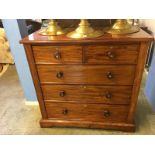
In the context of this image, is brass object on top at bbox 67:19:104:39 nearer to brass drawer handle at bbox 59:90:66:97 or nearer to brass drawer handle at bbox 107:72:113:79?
brass drawer handle at bbox 107:72:113:79

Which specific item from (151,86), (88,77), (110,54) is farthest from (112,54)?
(151,86)

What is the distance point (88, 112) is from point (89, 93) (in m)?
0.21

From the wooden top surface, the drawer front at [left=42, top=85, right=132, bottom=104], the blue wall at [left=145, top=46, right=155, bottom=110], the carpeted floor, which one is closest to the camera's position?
the wooden top surface

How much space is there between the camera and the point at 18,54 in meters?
1.57

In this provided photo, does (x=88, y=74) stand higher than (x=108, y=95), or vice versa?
(x=88, y=74)

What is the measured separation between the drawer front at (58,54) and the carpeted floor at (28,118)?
708mm

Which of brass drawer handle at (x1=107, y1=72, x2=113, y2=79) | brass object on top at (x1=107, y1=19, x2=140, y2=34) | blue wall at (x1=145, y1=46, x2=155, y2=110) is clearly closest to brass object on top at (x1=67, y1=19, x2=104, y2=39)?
brass object on top at (x1=107, y1=19, x2=140, y2=34)

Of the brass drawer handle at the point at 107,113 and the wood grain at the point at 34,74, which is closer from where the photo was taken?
the wood grain at the point at 34,74

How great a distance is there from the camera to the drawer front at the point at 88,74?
1154mm

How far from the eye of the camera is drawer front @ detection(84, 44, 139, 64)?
3.48 feet

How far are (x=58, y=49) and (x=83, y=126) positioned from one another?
0.77 meters

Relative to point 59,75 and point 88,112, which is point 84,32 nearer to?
point 59,75

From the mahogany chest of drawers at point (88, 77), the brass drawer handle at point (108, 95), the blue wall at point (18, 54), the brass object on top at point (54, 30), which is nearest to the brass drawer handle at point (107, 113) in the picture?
the mahogany chest of drawers at point (88, 77)

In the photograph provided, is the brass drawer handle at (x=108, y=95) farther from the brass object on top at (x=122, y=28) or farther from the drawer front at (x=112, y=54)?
the brass object on top at (x=122, y=28)
